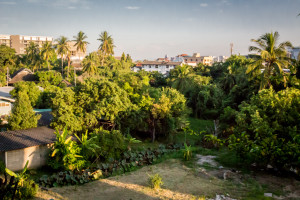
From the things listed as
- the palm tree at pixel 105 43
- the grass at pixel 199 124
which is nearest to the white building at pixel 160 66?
the palm tree at pixel 105 43

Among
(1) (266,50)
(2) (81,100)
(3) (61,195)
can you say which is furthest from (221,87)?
(3) (61,195)

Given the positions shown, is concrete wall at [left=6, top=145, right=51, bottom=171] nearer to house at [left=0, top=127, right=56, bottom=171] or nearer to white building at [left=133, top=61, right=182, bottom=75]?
house at [left=0, top=127, right=56, bottom=171]

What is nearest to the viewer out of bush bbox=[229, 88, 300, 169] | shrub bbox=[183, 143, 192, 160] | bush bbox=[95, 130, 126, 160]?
bush bbox=[229, 88, 300, 169]

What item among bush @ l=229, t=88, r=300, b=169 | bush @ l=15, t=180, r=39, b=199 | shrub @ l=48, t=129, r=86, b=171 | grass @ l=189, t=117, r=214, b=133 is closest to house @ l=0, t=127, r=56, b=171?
shrub @ l=48, t=129, r=86, b=171

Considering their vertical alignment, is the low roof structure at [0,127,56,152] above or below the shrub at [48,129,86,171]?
above

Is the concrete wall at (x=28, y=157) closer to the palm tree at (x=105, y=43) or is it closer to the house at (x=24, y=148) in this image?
the house at (x=24, y=148)

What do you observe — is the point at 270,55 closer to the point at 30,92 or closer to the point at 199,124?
the point at 199,124

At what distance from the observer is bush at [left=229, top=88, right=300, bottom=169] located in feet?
41.2

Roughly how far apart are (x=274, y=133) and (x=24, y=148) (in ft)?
47.3

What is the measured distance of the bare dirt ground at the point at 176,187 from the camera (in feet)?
38.0

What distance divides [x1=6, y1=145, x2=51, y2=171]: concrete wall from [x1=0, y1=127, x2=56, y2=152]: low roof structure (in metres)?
0.35

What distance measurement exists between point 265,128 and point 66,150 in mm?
11511

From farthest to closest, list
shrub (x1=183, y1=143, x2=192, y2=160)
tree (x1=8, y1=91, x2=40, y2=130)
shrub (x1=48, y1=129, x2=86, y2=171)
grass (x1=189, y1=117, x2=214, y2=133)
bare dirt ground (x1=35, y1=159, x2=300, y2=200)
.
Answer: grass (x1=189, y1=117, x2=214, y2=133)
shrub (x1=183, y1=143, x2=192, y2=160)
tree (x1=8, y1=91, x2=40, y2=130)
shrub (x1=48, y1=129, x2=86, y2=171)
bare dirt ground (x1=35, y1=159, x2=300, y2=200)

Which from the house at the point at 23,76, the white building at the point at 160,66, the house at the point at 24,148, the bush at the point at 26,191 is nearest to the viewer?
the bush at the point at 26,191
